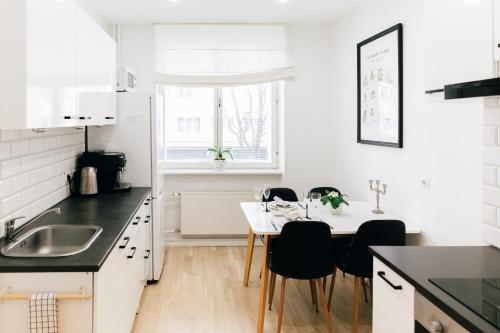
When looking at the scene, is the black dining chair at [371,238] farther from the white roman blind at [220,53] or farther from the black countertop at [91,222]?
the white roman blind at [220,53]

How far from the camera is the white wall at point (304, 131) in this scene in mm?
5199

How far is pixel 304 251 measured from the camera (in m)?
2.85

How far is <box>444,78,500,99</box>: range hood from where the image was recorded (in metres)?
1.49

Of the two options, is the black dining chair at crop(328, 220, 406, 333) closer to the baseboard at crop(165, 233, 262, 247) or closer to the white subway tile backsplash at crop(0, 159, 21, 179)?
the white subway tile backsplash at crop(0, 159, 21, 179)

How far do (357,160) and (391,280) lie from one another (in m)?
2.79

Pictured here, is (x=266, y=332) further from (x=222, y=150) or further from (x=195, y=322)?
(x=222, y=150)

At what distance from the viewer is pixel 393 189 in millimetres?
3576

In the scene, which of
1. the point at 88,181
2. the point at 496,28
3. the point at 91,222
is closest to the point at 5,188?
the point at 91,222

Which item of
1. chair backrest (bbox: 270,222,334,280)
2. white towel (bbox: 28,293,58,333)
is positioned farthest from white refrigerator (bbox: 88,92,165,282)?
white towel (bbox: 28,293,58,333)

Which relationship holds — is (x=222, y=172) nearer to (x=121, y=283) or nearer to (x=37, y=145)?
(x=37, y=145)

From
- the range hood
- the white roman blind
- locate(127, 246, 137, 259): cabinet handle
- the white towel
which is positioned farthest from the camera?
the white roman blind

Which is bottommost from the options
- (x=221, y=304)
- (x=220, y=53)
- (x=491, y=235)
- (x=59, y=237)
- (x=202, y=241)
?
(x=221, y=304)

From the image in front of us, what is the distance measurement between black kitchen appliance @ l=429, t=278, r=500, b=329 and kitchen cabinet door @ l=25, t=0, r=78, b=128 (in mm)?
1783

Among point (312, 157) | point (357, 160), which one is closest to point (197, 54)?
point (312, 157)
